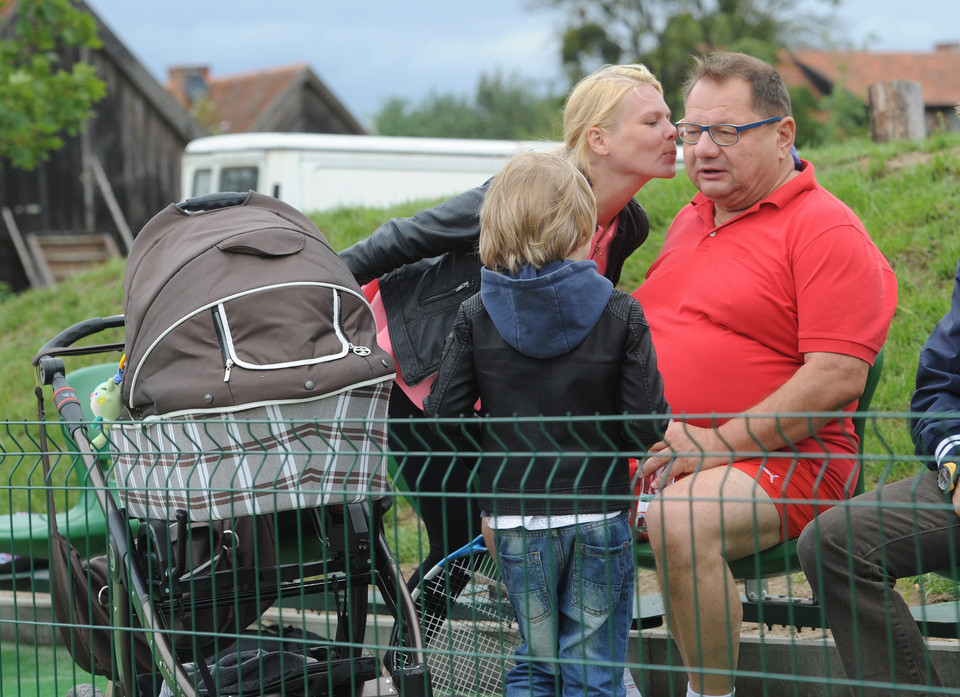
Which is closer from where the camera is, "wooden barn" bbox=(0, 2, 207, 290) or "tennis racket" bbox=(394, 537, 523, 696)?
"tennis racket" bbox=(394, 537, 523, 696)

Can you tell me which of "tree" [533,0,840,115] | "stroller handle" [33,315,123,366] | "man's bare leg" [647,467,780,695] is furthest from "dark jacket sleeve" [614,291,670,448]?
"tree" [533,0,840,115]

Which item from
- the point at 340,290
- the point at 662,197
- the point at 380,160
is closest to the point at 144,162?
the point at 380,160

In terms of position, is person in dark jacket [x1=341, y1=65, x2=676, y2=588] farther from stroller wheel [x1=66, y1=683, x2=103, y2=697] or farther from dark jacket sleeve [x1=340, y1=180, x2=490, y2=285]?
stroller wheel [x1=66, y1=683, x2=103, y2=697]

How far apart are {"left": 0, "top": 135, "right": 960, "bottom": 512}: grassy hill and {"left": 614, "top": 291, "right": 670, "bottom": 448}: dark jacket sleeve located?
0.61m

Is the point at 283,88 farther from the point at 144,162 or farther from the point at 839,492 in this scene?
the point at 839,492

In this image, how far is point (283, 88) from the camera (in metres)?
26.1

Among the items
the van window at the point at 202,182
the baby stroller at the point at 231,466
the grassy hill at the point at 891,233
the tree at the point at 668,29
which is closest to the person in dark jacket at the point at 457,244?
the baby stroller at the point at 231,466

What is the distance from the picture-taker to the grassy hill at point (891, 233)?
5055mm

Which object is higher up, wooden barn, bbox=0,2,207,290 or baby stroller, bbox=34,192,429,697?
wooden barn, bbox=0,2,207,290

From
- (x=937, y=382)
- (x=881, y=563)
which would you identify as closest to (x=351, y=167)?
(x=937, y=382)

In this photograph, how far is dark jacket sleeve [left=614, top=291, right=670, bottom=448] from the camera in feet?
9.08

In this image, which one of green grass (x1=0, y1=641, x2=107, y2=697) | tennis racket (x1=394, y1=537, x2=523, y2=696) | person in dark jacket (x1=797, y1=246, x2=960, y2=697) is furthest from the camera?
green grass (x1=0, y1=641, x2=107, y2=697)

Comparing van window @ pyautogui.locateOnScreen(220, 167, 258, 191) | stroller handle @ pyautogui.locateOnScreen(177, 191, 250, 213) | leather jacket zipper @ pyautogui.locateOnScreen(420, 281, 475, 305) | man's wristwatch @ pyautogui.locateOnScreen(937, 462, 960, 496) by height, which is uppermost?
van window @ pyautogui.locateOnScreen(220, 167, 258, 191)

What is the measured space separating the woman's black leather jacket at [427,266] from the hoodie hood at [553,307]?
664 mm
